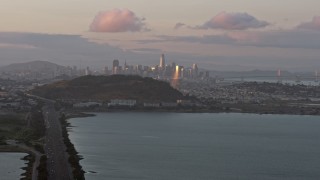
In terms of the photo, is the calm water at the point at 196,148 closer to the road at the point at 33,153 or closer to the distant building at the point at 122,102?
the road at the point at 33,153

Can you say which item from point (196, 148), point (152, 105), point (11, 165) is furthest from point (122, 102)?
point (11, 165)

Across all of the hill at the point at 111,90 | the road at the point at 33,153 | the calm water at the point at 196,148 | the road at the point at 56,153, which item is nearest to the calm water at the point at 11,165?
the road at the point at 33,153

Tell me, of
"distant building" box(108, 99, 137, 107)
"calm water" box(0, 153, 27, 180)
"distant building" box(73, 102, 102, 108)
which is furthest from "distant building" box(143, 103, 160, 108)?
"calm water" box(0, 153, 27, 180)

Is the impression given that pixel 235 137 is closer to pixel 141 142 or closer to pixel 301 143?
pixel 301 143

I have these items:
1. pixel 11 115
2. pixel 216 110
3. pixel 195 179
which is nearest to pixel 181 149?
pixel 195 179

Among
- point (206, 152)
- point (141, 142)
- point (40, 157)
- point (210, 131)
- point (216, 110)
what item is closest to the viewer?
point (40, 157)
